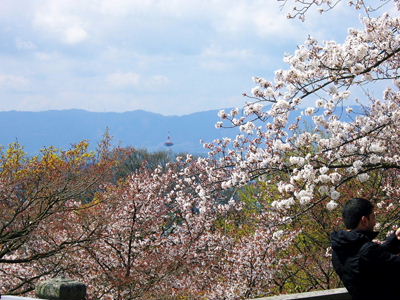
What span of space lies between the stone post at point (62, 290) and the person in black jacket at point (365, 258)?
6.47 feet

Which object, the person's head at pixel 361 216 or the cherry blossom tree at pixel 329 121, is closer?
the person's head at pixel 361 216

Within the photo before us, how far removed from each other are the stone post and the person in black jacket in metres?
1.97

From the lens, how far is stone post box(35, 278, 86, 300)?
3.96 m

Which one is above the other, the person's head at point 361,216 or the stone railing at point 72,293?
the person's head at point 361,216

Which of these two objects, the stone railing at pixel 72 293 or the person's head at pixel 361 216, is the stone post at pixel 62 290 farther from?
the person's head at pixel 361 216

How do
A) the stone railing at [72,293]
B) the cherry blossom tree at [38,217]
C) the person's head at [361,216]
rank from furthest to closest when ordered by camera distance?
the cherry blossom tree at [38,217], the stone railing at [72,293], the person's head at [361,216]

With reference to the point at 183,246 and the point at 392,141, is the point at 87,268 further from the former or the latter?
the point at 392,141

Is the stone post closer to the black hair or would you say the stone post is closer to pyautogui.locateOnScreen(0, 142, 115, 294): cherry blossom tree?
the black hair

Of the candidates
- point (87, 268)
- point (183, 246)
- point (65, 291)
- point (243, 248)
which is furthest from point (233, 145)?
point (65, 291)

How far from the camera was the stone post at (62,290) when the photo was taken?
156 inches

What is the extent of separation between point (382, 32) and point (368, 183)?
17.6ft

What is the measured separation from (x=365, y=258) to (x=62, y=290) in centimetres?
225

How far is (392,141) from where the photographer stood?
6.93 m

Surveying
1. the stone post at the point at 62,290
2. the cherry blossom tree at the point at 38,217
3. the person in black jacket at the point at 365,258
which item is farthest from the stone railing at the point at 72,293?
the cherry blossom tree at the point at 38,217
